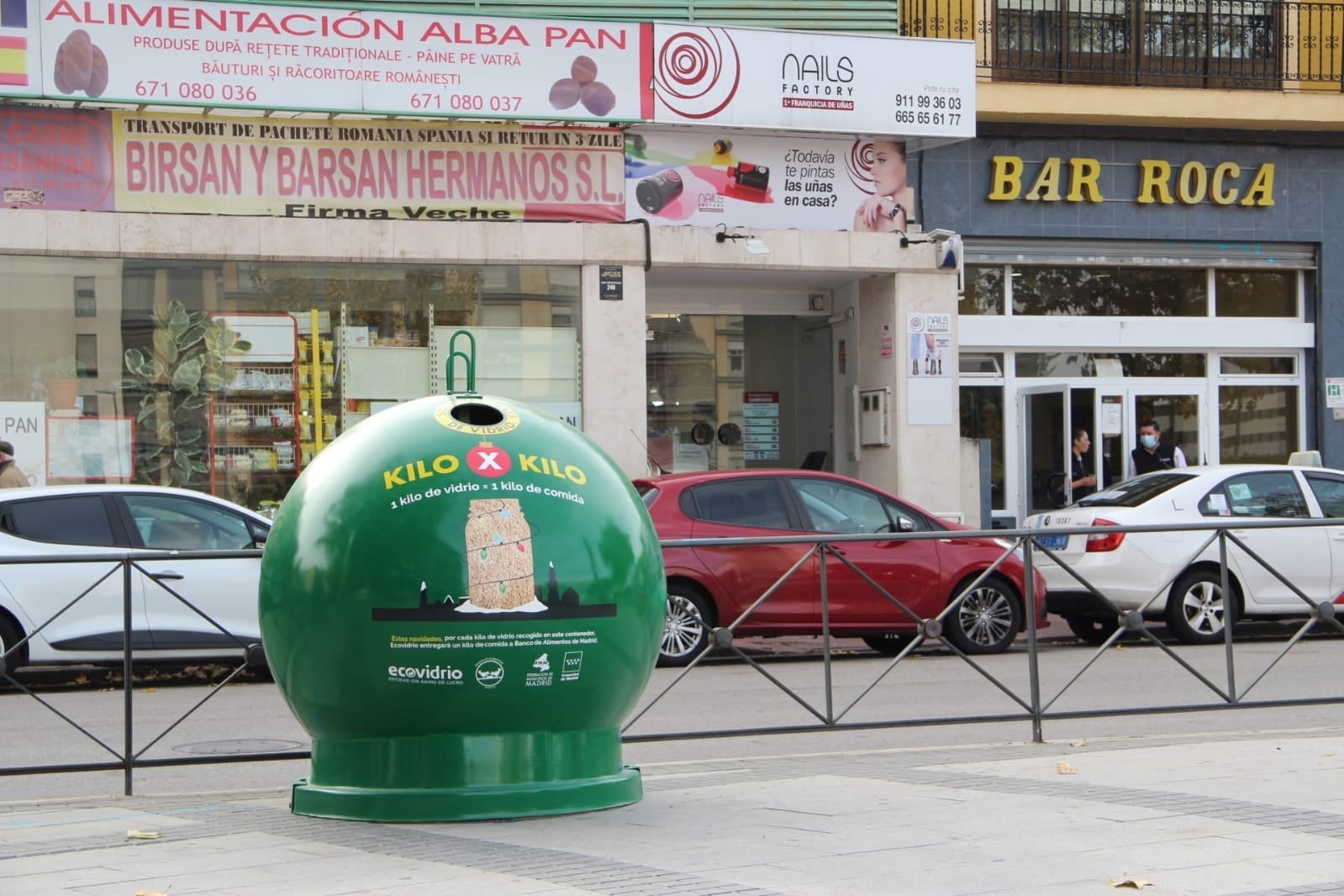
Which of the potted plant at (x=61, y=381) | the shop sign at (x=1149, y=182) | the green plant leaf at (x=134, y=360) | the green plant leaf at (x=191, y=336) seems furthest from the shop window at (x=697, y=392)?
the potted plant at (x=61, y=381)

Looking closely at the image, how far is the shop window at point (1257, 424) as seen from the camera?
23438mm

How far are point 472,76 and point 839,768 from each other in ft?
41.6

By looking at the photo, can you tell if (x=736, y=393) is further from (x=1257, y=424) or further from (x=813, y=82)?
(x=1257, y=424)

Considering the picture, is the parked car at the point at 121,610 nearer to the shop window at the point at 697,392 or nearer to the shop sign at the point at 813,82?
the shop sign at the point at 813,82

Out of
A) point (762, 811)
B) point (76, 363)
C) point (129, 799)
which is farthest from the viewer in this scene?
point (76, 363)

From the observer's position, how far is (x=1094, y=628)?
10.1m

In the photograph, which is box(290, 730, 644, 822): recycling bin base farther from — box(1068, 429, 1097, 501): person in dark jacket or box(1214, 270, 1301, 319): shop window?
box(1214, 270, 1301, 319): shop window

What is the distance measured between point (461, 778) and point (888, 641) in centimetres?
356

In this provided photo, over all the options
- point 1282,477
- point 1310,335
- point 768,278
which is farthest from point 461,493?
point 1310,335

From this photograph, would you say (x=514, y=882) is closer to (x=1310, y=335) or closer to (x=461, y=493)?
(x=461, y=493)

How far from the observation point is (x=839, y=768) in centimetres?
828

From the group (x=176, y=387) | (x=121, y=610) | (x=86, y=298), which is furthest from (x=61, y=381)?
(x=121, y=610)

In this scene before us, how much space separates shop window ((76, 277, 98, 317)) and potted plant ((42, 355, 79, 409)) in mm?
497

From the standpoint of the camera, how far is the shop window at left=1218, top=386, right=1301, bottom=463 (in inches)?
923
